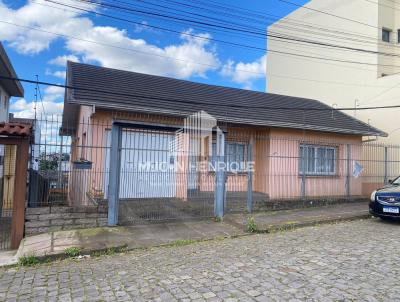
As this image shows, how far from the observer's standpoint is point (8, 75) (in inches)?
582

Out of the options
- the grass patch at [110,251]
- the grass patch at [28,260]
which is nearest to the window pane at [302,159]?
the grass patch at [110,251]

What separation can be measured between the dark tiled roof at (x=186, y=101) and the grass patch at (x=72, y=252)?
434 centimetres

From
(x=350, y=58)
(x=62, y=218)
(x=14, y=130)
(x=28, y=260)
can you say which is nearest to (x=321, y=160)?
(x=350, y=58)

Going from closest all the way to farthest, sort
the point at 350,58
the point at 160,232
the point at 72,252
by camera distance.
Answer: the point at 72,252
the point at 160,232
the point at 350,58

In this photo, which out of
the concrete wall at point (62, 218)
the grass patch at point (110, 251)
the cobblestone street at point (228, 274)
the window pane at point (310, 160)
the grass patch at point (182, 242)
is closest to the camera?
the cobblestone street at point (228, 274)

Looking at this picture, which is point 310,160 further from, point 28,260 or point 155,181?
point 28,260

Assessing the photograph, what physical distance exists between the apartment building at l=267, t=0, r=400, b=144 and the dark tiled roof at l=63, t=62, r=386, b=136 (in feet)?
8.04

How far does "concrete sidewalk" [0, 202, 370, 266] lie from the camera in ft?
20.8

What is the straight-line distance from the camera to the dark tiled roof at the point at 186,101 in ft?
33.6

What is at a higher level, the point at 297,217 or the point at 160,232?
the point at 297,217

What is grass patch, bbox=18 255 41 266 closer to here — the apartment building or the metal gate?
the metal gate

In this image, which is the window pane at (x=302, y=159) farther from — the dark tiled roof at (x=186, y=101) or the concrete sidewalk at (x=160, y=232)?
the concrete sidewalk at (x=160, y=232)

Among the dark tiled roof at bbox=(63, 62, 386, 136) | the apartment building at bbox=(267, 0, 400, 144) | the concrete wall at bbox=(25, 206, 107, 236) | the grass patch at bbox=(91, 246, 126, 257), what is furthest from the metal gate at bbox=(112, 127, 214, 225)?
the apartment building at bbox=(267, 0, 400, 144)

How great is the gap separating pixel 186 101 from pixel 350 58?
11.9 metres
